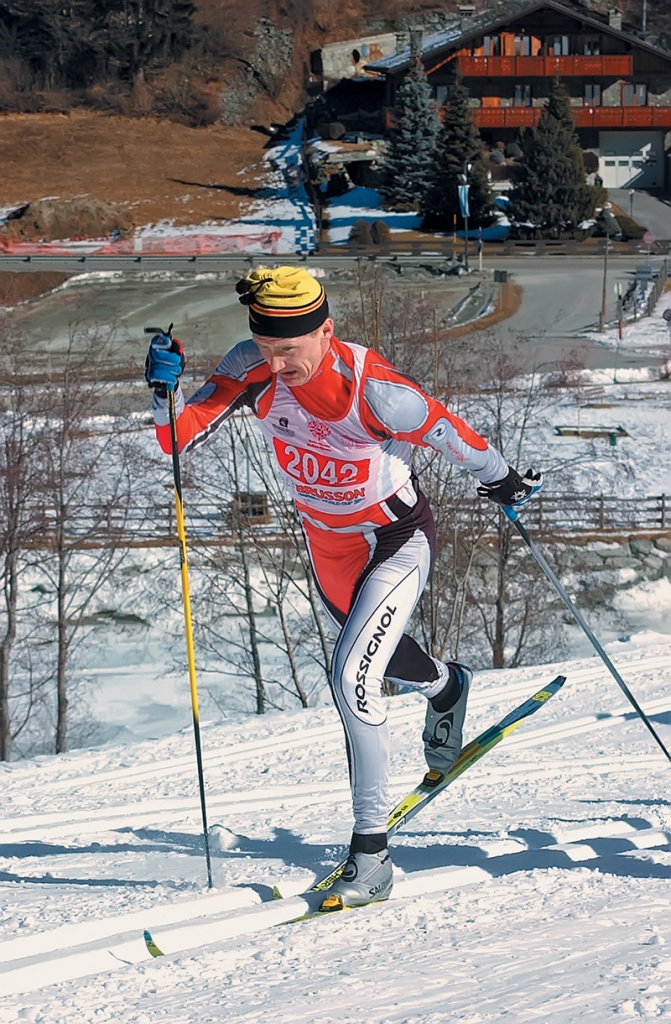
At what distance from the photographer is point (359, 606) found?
4.51 metres

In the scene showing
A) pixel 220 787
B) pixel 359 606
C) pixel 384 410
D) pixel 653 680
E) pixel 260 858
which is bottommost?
pixel 653 680

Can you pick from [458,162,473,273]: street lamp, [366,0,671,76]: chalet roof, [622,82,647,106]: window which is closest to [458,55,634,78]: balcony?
[366,0,671,76]: chalet roof

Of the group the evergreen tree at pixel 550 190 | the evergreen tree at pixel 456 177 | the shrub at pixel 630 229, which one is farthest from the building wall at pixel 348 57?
the shrub at pixel 630 229

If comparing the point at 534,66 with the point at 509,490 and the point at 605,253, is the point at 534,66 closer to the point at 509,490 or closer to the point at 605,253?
the point at 605,253

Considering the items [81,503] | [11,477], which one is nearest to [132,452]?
[81,503]

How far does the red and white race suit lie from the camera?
4367mm

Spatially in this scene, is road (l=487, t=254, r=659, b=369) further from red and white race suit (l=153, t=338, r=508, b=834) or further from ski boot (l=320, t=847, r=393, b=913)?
ski boot (l=320, t=847, r=393, b=913)

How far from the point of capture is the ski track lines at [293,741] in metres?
7.45

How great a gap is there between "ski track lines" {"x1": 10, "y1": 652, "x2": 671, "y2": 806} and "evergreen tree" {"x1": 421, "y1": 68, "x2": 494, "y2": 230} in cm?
3813

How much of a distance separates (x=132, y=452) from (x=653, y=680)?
1514 cm

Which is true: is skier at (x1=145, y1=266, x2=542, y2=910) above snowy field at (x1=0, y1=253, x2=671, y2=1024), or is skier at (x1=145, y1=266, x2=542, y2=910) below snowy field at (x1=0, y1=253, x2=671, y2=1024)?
above

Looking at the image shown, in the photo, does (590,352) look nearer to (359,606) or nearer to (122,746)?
(122,746)

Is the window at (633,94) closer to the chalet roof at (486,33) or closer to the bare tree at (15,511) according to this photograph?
the chalet roof at (486,33)

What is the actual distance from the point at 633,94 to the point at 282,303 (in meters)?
58.3
